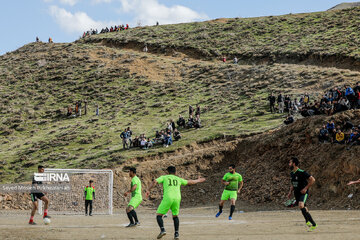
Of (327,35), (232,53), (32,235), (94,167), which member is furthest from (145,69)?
(32,235)

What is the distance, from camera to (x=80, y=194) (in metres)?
28.7

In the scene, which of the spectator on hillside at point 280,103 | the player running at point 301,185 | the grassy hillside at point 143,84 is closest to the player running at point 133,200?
the player running at point 301,185

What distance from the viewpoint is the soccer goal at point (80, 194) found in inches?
1057

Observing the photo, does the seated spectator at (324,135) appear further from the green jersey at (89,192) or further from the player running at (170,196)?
the player running at (170,196)

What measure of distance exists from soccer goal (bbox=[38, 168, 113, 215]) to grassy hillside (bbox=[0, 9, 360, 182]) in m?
5.84

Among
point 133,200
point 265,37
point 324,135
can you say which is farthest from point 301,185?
point 265,37

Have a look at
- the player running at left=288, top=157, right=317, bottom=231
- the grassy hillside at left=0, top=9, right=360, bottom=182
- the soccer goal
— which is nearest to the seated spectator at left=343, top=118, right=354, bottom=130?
the grassy hillside at left=0, top=9, right=360, bottom=182

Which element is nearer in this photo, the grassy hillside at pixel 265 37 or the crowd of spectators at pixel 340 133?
the crowd of spectators at pixel 340 133

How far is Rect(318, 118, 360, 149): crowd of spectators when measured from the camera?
23.9 m

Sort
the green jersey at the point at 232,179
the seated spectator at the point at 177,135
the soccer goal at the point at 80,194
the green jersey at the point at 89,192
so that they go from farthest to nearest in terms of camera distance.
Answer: the seated spectator at the point at 177,135
the soccer goal at the point at 80,194
the green jersey at the point at 89,192
the green jersey at the point at 232,179

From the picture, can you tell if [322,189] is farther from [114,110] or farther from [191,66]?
[191,66]

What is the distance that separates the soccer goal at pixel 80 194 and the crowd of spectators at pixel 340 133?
12592mm

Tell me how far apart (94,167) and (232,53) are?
138ft

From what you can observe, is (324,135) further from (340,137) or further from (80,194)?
(80,194)
